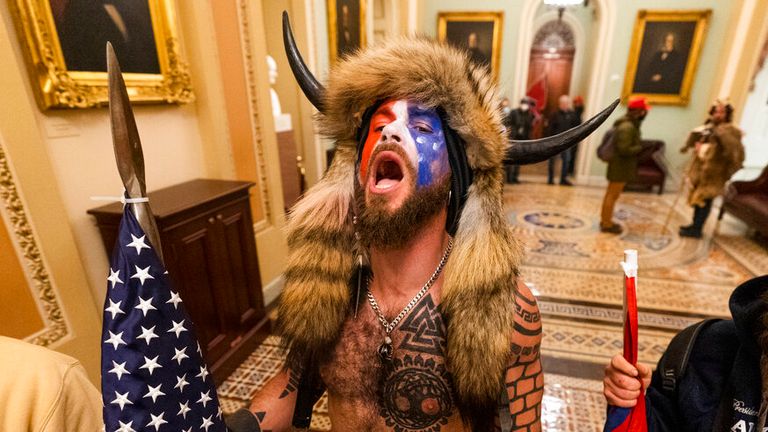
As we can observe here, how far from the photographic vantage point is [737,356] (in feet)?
3.35

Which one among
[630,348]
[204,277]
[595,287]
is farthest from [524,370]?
[595,287]

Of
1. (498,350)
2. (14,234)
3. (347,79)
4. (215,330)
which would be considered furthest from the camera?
(215,330)

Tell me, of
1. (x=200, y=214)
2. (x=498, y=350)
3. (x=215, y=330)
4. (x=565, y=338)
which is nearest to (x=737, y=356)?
(x=498, y=350)

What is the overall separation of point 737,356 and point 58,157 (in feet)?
9.61

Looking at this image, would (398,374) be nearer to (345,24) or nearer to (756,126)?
(345,24)

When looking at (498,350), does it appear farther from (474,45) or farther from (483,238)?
(474,45)

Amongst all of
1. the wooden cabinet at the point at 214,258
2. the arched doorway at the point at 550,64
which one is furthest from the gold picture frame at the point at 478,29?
the wooden cabinet at the point at 214,258

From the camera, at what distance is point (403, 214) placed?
0.96m

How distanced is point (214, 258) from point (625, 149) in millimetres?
5219

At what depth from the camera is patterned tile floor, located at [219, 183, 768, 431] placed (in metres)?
2.58

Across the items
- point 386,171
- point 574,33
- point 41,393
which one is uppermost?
point 574,33

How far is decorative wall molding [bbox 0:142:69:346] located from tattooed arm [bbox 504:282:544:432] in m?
2.20

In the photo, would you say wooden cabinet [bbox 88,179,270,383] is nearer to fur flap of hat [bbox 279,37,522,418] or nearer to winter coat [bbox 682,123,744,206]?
fur flap of hat [bbox 279,37,522,418]

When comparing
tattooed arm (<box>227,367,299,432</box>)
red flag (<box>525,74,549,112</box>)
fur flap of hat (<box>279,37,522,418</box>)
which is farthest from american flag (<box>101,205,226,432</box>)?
red flag (<box>525,74,549,112</box>)
